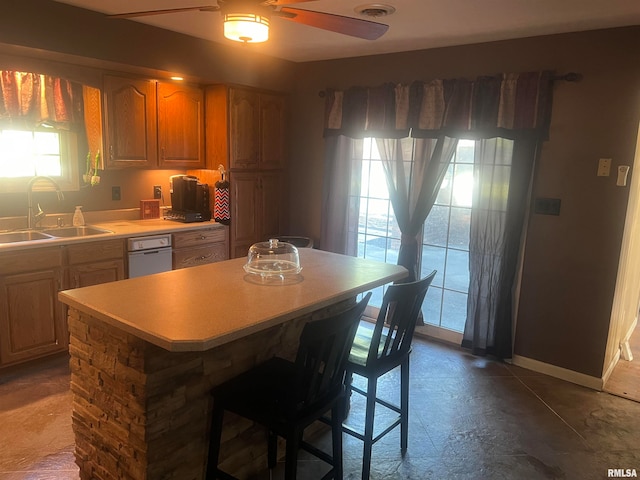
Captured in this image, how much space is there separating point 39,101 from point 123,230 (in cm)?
113

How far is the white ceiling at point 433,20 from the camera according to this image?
2744mm

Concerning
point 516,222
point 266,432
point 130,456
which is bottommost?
point 266,432

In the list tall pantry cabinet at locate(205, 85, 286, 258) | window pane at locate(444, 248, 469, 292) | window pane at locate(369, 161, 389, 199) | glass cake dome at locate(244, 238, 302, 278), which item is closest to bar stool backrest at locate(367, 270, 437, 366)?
glass cake dome at locate(244, 238, 302, 278)

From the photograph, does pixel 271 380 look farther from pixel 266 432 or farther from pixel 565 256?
pixel 565 256

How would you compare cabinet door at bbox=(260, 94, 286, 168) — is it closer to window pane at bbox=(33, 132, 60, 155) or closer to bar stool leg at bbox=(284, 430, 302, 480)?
window pane at bbox=(33, 132, 60, 155)

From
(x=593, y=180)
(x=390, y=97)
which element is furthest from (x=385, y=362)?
(x=390, y=97)

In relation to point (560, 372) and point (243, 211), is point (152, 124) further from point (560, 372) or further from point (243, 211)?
point (560, 372)

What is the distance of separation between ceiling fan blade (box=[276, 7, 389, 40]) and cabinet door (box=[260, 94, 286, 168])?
236 centimetres

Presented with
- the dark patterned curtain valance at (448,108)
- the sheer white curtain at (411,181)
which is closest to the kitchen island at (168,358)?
the sheer white curtain at (411,181)

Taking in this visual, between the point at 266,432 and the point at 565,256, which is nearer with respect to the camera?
the point at 266,432

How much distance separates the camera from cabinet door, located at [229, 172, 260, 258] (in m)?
4.39

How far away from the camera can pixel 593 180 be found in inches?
127

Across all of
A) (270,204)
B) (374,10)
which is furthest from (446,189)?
(270,204)

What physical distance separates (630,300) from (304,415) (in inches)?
139
